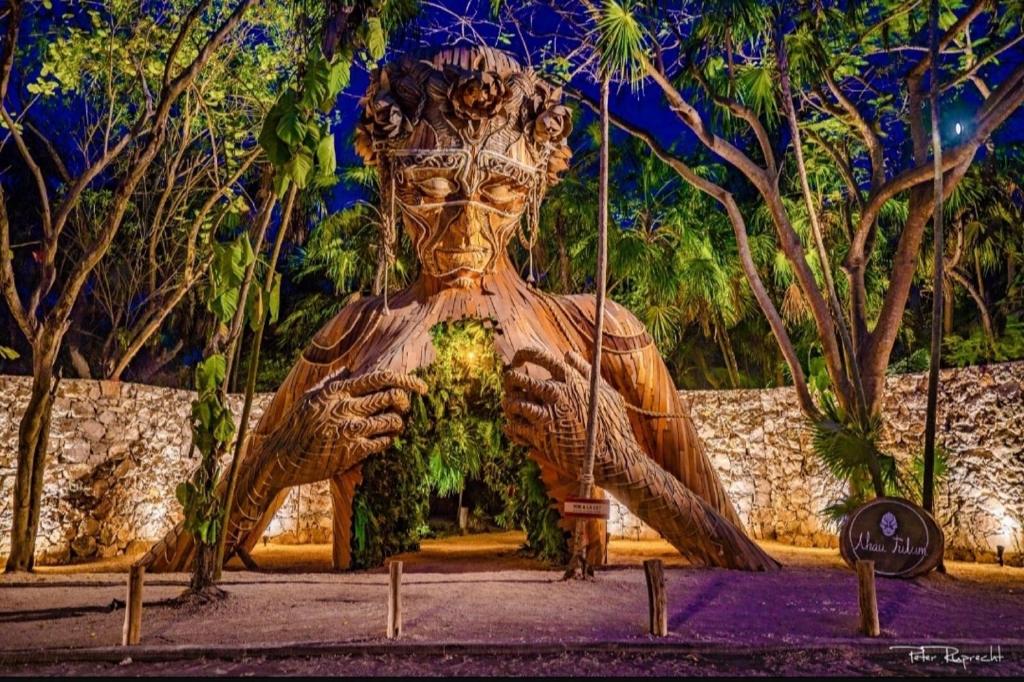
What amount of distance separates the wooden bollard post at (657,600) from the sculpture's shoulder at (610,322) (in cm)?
322

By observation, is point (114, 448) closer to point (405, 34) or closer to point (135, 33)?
point (135, 33)

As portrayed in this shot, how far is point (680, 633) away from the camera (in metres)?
5.50

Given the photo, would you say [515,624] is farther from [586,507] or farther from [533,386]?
[533,386]

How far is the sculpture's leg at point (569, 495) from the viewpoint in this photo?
784 cm

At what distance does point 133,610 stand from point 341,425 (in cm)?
257

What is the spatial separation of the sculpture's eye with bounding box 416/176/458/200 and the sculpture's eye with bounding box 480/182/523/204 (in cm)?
29

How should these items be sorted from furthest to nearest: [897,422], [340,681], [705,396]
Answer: [705,396]
[897,422]
[340,681]

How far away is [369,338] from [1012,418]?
23.8 ft

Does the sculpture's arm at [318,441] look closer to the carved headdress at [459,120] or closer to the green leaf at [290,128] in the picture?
the carved headdress at [459,120]

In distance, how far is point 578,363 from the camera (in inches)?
313

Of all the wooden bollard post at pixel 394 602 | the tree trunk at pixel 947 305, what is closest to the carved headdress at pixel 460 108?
the wooden bollard post at pixel 394 602

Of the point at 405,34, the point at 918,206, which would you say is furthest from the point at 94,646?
the point at 918,206

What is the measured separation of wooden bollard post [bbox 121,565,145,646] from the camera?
16.9 ft

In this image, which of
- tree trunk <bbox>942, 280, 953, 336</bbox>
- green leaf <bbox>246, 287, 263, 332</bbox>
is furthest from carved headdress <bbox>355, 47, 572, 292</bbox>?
tree trunk <bbox>942, 280, 953, 336</bbox>
